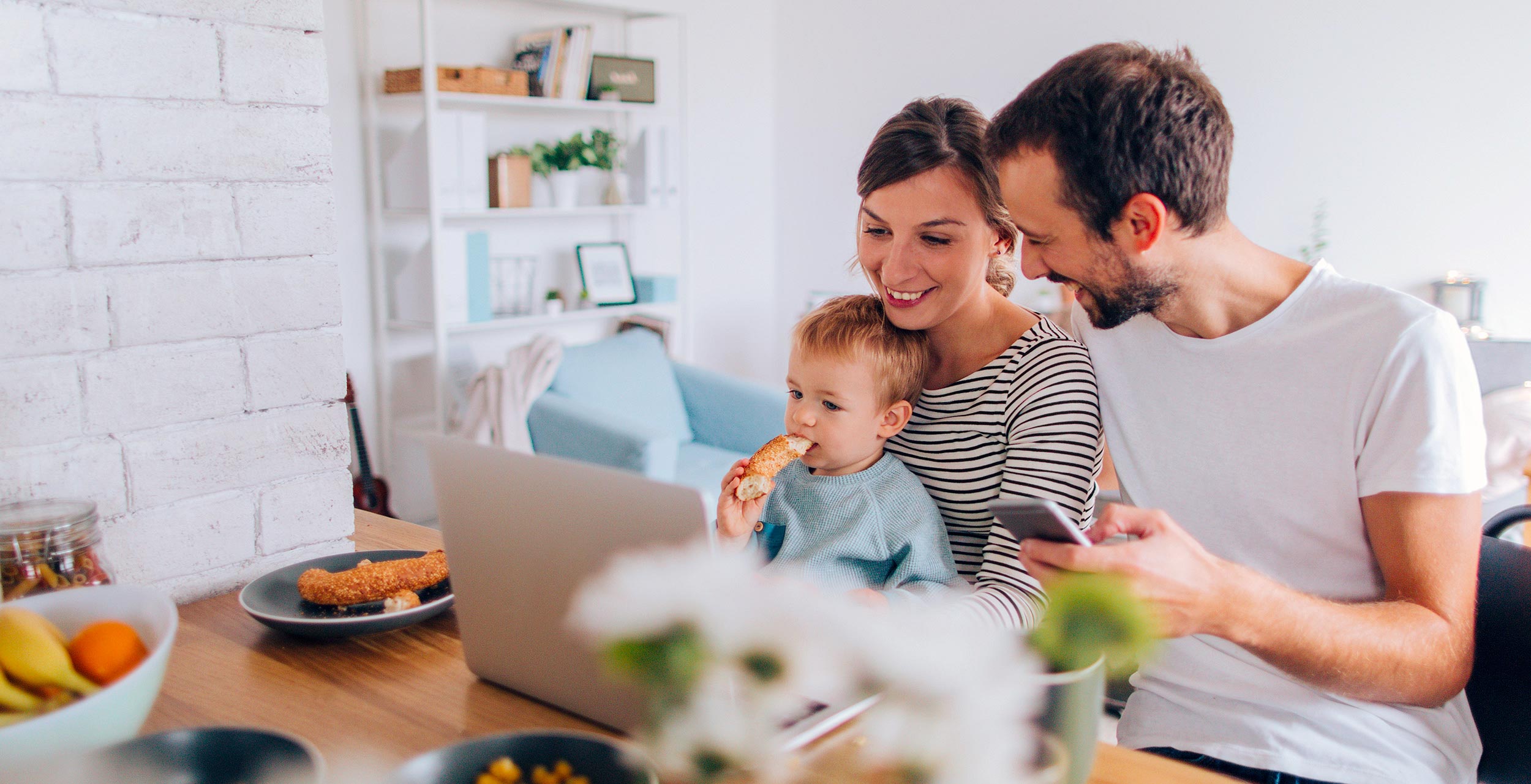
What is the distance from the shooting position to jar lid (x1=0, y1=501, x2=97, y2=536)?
3.19ft

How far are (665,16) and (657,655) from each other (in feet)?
15.3

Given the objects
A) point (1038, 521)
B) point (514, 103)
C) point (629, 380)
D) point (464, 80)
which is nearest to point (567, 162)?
point (514, 103)

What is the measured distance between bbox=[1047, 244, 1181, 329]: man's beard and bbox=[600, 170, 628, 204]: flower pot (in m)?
3.38

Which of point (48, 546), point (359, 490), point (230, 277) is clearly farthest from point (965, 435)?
point (359, 490)

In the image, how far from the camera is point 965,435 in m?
1.41

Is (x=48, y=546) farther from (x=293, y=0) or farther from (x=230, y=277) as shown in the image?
(x=293, y=0)

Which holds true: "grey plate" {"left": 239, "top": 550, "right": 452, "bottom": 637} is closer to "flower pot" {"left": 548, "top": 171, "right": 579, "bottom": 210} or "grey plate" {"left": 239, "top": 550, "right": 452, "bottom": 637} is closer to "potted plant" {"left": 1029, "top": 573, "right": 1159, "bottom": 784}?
"potted plant" {"left": 1029, "top": 573, "right": 1159, "bottom": 784}

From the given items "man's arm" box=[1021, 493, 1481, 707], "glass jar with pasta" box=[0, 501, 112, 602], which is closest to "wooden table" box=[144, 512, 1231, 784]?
"glass jar with pasta" box=[0, 501, 112, 602]

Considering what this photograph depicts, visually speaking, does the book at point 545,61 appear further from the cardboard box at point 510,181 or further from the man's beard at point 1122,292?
the man's beard at point 1122,292

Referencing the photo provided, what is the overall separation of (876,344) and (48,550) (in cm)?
97

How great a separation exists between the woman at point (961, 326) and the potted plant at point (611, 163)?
2978 mm

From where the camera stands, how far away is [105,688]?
0.73 metres

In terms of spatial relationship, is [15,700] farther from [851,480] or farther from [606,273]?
[606,273]

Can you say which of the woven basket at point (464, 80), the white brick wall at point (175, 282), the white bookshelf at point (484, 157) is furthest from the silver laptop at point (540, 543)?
the woven basket at point (464, 80)
